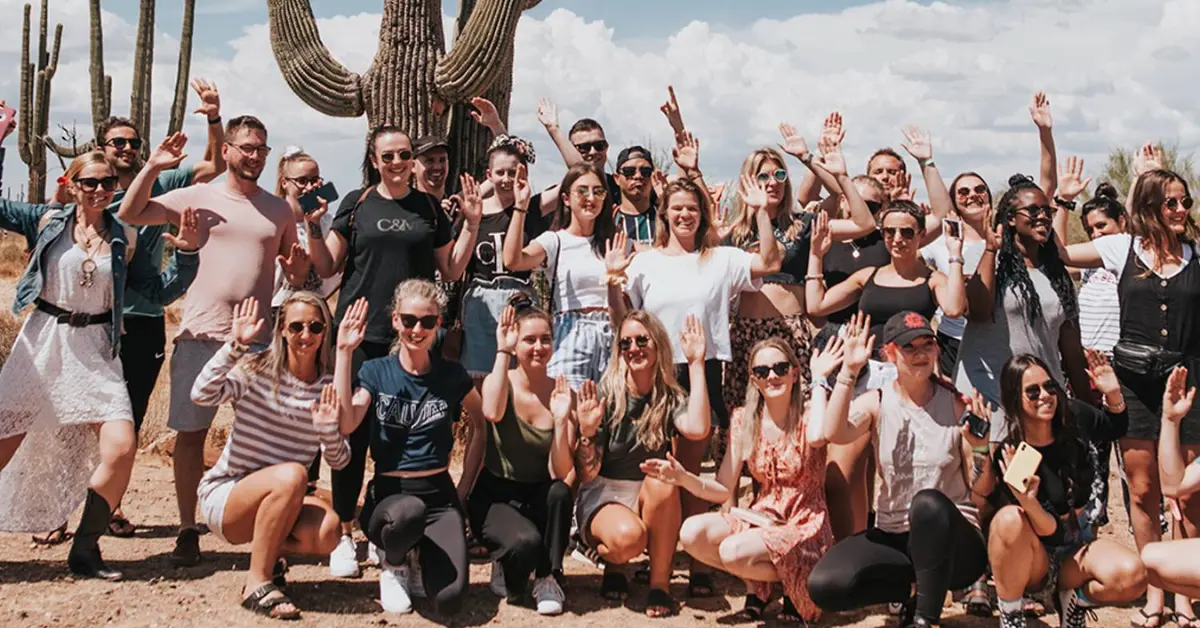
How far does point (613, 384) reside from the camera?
17.8 ft

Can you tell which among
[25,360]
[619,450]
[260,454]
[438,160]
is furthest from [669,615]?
[25,360]

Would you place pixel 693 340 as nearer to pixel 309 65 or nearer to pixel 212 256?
pixel 212 256

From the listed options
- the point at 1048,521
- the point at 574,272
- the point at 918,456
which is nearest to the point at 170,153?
the point at 574,272

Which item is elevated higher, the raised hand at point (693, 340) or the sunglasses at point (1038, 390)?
the raised hand at point (693, 340)

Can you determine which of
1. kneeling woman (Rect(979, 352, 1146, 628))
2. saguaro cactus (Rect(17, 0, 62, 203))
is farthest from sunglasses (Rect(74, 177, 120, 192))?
saguaro cactus (Rect(17, 0, 62, 203))

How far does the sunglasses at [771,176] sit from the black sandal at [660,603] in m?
2.22

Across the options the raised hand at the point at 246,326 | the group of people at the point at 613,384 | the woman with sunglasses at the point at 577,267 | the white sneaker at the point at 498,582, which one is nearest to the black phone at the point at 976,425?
the group of people at the point at 613,384

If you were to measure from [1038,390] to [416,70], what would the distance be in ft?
19.5

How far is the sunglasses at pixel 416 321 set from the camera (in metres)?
5.19

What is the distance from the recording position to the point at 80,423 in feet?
18.0

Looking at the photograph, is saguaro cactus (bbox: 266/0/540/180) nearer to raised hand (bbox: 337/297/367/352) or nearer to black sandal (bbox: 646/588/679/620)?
raised hand (bbox: 337/297/367/352)

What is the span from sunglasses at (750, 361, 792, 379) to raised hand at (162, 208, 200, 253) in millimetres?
2664

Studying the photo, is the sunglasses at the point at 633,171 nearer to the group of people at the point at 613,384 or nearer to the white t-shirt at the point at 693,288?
the group of people at the point at 613,384

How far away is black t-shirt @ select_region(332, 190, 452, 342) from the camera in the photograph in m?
5.68
